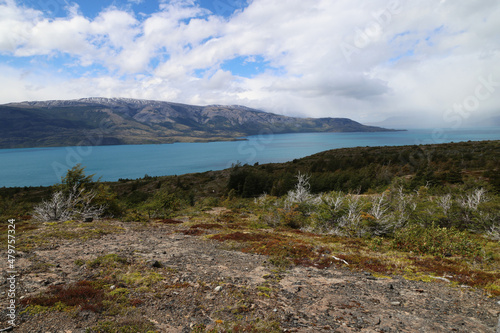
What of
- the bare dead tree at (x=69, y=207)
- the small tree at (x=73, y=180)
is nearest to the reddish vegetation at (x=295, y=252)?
the bare dead tree at (x=69, y=207)

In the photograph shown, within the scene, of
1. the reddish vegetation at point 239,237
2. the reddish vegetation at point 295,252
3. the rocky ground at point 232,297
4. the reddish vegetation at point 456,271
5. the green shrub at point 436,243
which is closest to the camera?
the rocky ground at point 232,297

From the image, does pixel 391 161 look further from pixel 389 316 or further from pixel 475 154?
pixel 389 316

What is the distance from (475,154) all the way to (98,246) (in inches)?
2696

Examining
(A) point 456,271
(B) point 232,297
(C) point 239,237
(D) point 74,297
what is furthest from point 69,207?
(A) point 456,271

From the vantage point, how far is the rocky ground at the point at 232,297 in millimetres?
4156

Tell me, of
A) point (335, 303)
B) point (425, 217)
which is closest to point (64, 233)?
point (335, 303)

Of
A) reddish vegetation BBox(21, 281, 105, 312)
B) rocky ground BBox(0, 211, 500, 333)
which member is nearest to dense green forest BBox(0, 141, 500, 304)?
rocky ground BBox(0, 211, 500, 333)

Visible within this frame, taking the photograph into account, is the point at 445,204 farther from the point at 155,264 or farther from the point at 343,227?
the point at 155,264

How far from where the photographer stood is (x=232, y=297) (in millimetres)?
5211

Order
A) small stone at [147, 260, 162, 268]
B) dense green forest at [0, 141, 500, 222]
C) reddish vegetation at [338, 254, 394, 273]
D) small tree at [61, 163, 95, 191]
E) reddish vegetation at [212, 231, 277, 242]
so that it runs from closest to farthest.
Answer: small stone at [147, 260, 162, 268] → reddish vegetation at [338, 254, 394, 273] → reddish vegetation at [212, 231, 277, 242] → small tree at [61, 163, 95, 191] → dense green forest at [0, 141, 500, 222]

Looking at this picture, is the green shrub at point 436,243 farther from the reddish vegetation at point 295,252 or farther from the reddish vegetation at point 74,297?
the reddish vegetation at point 74,297

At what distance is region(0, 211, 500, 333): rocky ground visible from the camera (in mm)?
4156

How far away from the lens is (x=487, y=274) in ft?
22.9

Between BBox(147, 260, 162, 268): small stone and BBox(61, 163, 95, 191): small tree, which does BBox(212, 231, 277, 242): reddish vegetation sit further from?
BBox(61, 163, 95, 191): small tree
